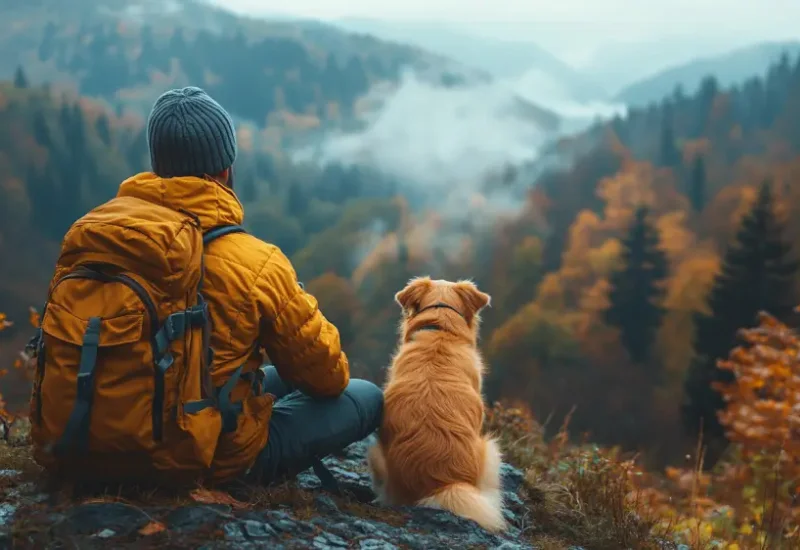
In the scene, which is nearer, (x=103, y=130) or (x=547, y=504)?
(x=547, y=504)

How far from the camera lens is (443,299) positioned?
4.04 m

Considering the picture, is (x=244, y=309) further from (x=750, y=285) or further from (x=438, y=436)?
(x=750, y=285)

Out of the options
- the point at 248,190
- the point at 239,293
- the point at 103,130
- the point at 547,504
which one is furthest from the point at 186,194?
the point at 248,190

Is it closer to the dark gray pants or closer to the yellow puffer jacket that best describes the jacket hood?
the yellow puffer jacket

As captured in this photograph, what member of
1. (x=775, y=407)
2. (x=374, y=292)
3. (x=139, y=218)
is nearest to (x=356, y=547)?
(x=139, y=218)

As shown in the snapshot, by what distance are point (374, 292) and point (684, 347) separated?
22.0 meters

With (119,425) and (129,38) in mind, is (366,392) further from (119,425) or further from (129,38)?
(129,38)

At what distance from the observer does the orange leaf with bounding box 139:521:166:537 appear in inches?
88.4

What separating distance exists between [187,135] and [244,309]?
0.76m

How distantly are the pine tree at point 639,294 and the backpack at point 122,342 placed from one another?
126 feet

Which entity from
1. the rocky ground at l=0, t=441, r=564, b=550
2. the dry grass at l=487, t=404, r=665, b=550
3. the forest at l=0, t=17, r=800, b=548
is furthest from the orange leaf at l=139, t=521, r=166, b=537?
the forest at l=0, t=17, r=800, b=548

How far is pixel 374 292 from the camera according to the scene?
160 feet

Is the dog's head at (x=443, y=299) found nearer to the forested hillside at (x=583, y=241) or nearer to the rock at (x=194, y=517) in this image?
the rock at (x=194, y=517)

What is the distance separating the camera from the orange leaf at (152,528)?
2244 millimetres
